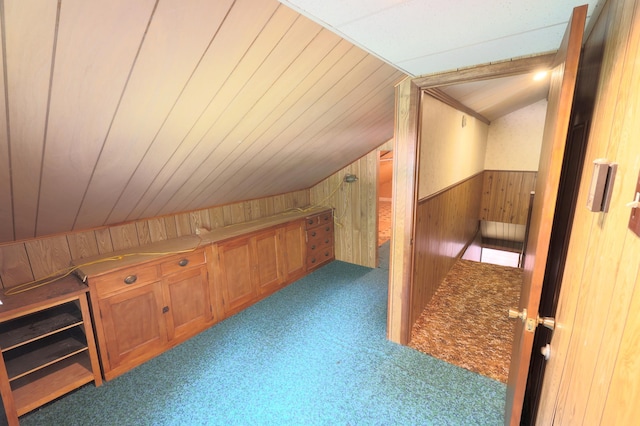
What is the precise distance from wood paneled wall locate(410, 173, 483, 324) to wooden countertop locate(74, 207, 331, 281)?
1.56 meters

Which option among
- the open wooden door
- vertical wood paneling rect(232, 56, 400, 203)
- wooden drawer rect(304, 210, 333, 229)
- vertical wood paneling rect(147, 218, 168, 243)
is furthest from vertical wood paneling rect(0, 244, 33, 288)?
the open wooden door

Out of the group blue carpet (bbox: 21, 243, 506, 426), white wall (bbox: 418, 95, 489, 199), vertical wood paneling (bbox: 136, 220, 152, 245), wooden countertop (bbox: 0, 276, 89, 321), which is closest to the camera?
wooden countertop (bbox: 0, 276, 89, 321)

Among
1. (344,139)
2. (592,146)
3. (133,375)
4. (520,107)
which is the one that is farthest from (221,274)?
(520,107)

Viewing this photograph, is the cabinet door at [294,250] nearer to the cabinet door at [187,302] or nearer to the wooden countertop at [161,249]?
the wooden countertop at [161,249]

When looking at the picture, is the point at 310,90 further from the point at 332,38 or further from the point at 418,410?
the point at 418,410

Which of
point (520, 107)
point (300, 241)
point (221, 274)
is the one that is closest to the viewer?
point (221, 274)

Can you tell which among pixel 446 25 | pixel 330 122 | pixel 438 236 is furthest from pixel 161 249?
pixel 438 236

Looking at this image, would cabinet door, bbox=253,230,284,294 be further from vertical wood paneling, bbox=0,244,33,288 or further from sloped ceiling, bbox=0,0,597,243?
vertical wood paneling, bbox=0,244,33,288

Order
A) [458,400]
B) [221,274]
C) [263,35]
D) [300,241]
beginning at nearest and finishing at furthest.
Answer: [263,35], [458,400], [221,274], [300,241]

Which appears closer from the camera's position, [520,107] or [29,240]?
[29,240]

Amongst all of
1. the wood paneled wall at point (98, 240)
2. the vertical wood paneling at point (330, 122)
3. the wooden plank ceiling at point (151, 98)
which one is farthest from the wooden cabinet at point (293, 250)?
the wooden plank ceiling at point (151, 98)

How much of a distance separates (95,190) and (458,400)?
2610mm

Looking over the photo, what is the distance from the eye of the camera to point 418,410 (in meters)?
1.74

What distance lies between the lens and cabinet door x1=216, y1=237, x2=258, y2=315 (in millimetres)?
2672
